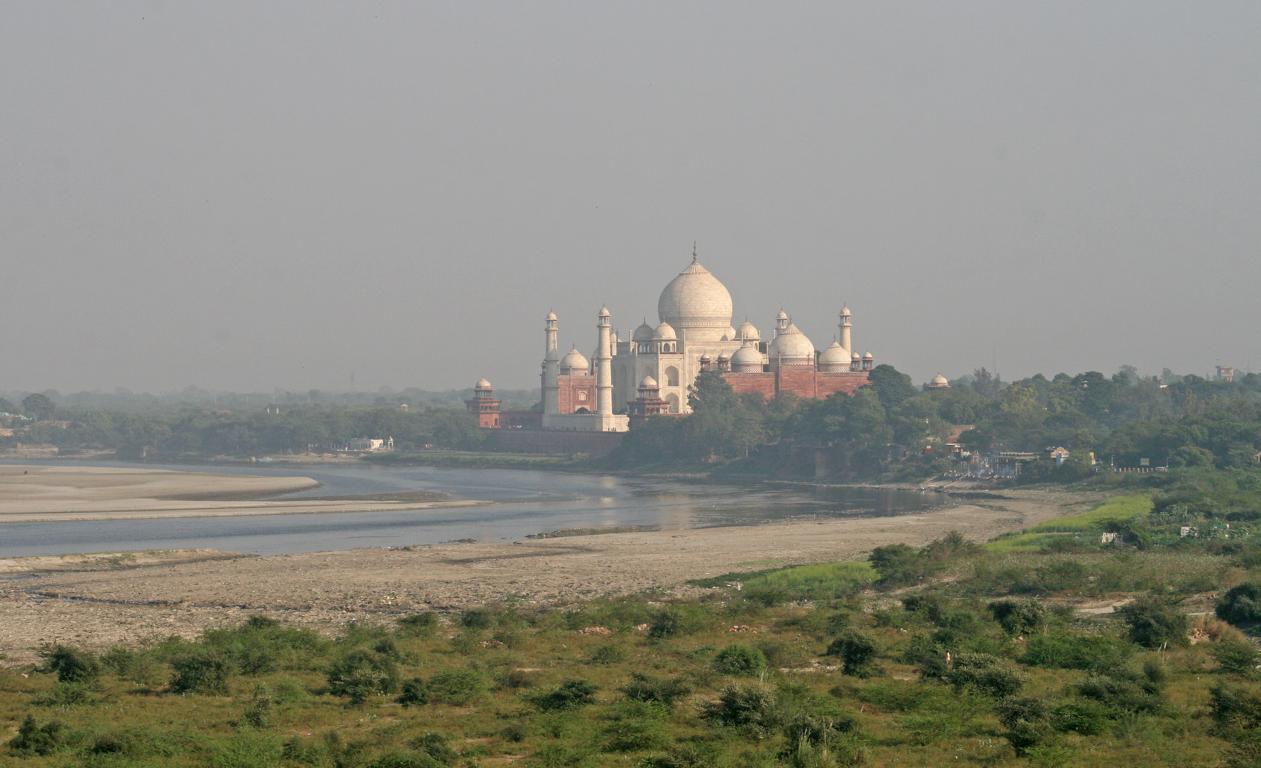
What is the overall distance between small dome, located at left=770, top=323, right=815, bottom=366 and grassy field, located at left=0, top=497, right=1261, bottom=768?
67.7m

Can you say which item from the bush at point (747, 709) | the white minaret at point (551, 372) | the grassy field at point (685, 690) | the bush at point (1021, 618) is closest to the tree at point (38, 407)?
the white minaret at point (551, 372)

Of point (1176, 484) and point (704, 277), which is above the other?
point (704, 277)

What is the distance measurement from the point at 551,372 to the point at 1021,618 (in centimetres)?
7718

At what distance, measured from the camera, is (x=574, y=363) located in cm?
9944

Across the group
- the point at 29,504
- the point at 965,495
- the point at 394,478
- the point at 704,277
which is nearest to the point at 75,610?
the point at 29,504

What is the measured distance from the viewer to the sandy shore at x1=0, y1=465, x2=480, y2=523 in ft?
176

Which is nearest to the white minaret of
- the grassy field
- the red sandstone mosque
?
the red sandstone mosque

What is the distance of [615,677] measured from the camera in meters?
19.6

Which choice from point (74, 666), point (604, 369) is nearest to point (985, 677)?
point (74, 666)

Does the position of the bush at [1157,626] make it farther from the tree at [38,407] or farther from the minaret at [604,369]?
the tree at [38,407]

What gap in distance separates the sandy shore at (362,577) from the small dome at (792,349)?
47739 mm

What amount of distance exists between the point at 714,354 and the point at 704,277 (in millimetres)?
4647

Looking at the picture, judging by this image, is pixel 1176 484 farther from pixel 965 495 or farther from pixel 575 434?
pixel 575 434

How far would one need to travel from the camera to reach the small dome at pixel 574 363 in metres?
99.4
